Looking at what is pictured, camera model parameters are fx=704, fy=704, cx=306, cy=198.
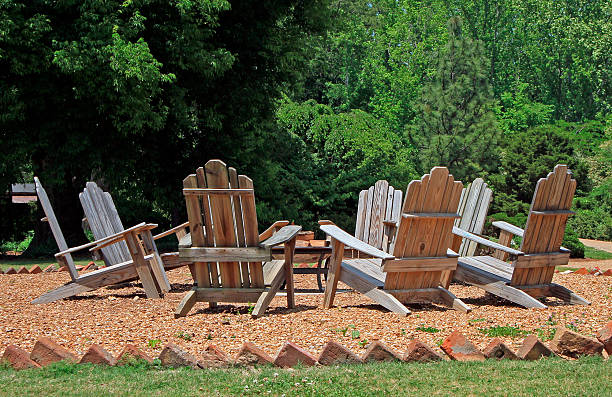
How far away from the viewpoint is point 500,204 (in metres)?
17.1

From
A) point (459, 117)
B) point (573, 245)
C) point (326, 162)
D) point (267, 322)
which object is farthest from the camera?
point (459, 117)

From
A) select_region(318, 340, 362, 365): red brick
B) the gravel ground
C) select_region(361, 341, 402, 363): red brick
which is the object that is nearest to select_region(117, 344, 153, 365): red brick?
the gravel ground

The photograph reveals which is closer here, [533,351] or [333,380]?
[333,380]

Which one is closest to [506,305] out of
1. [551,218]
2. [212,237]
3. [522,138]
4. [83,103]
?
[551,218]

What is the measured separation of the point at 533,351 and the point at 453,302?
170cm

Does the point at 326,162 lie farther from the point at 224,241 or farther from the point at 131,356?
the point at 131,356

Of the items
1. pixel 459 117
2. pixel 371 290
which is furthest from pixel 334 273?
pixel 459 117

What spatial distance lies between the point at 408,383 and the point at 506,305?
3054 millimetres

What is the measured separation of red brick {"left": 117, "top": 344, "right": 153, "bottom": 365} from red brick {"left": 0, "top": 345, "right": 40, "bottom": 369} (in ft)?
1.49

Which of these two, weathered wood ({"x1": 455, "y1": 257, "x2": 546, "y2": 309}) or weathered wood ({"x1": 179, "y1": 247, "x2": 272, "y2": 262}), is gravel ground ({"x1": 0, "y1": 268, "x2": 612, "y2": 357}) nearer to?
weathered wood ({"x1": 455, "y1": 257, "x2": 546, "y2": 309})

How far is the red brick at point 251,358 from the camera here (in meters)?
3.80

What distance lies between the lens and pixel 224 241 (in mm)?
5535

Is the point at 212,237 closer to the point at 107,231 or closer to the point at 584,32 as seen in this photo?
the point at 107,231

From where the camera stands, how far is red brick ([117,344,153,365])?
3.85m
